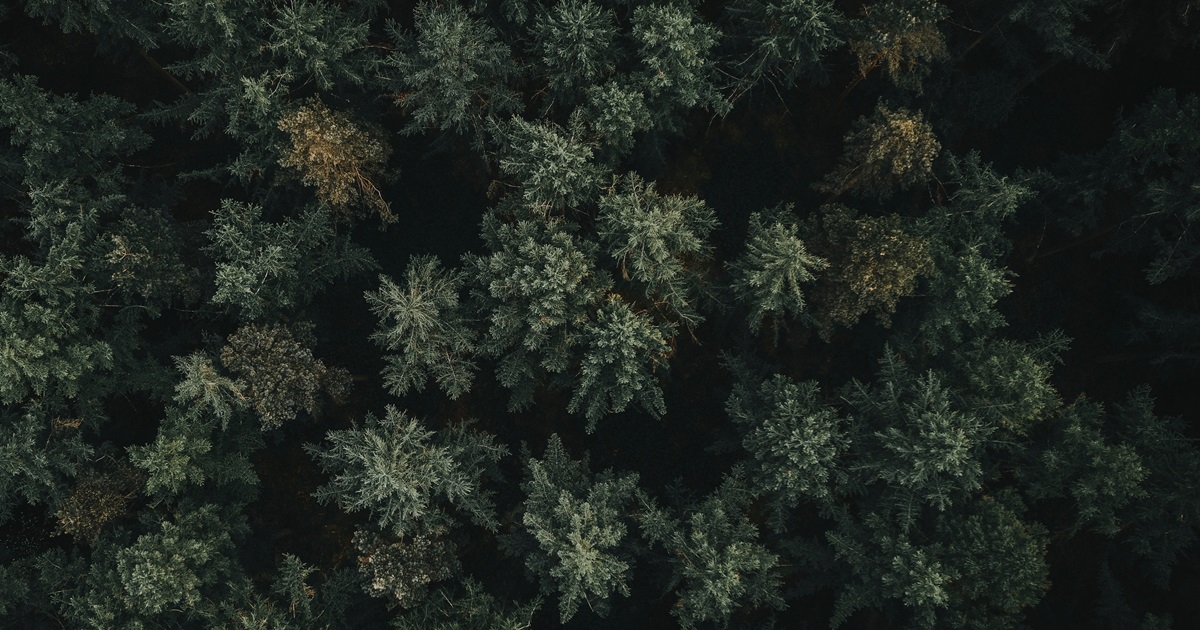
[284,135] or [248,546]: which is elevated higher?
[284,135]

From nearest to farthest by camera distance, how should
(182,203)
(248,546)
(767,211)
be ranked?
(767,211)
(248,546)
(182,203)

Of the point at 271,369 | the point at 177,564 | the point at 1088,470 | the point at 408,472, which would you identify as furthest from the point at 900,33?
the point at 177,564

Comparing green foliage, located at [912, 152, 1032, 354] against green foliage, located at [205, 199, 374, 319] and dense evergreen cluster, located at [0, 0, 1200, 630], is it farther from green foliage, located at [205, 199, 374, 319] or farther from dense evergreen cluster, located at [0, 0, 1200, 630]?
green foliage, located at [205, 199, 374, 319]

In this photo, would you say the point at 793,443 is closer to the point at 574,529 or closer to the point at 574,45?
the point at 574,529

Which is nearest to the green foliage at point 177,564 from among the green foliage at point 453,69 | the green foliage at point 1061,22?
the green foliage at point 453,69

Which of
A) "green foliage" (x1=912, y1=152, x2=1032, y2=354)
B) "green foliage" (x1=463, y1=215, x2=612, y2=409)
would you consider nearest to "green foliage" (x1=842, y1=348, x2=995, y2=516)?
"green foliage" (x1=912, y1=152, x2=1032, y2=354)

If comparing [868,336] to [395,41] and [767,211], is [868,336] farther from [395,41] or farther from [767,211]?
[395,41]

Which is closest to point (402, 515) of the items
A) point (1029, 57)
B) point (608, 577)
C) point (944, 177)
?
point (608, 577)
